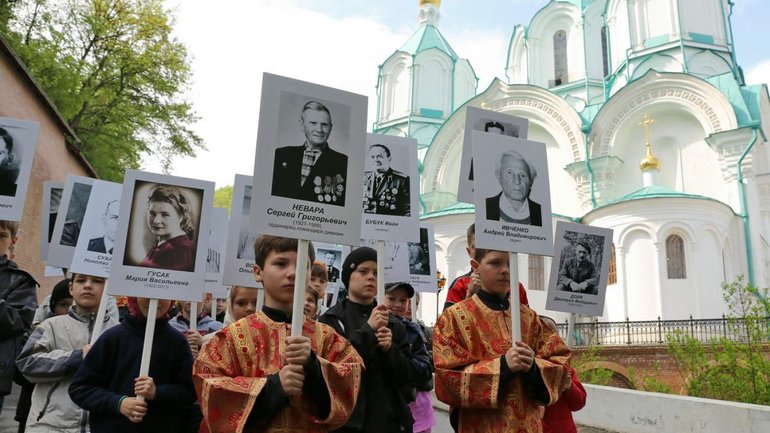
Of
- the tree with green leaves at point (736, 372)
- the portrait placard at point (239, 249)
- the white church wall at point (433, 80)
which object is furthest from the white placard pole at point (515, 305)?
the white church wall at point (433, 80)

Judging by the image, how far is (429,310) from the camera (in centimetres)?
2648

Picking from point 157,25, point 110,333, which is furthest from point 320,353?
point 157,25

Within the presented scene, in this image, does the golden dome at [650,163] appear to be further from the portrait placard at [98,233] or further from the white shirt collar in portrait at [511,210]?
the portrait placard at [98,233]

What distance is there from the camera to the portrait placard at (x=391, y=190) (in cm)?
423

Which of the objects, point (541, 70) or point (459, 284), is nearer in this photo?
point (459, 284)

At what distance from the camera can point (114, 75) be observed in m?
24.1

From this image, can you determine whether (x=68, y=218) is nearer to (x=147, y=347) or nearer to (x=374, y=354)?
(x=147, y=347)

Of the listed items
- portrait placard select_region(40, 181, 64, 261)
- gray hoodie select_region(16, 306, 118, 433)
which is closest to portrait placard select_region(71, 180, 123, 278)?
gray hoodie select_region(16, 306, 118, 433)

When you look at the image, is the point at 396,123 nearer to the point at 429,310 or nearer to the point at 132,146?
the point at 429,310

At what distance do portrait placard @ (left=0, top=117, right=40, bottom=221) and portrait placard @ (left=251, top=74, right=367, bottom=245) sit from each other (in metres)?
2.54

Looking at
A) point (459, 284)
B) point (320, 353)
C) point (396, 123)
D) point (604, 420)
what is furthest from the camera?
point (396, 123)

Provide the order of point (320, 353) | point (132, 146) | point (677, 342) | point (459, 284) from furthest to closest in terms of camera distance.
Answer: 1. point (132, 146)
2. point (677, 342)
3. point (459, 284)
4. point (320, 353)

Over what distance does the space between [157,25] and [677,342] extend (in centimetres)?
2186

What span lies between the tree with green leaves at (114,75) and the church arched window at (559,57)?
19360 millimetres
